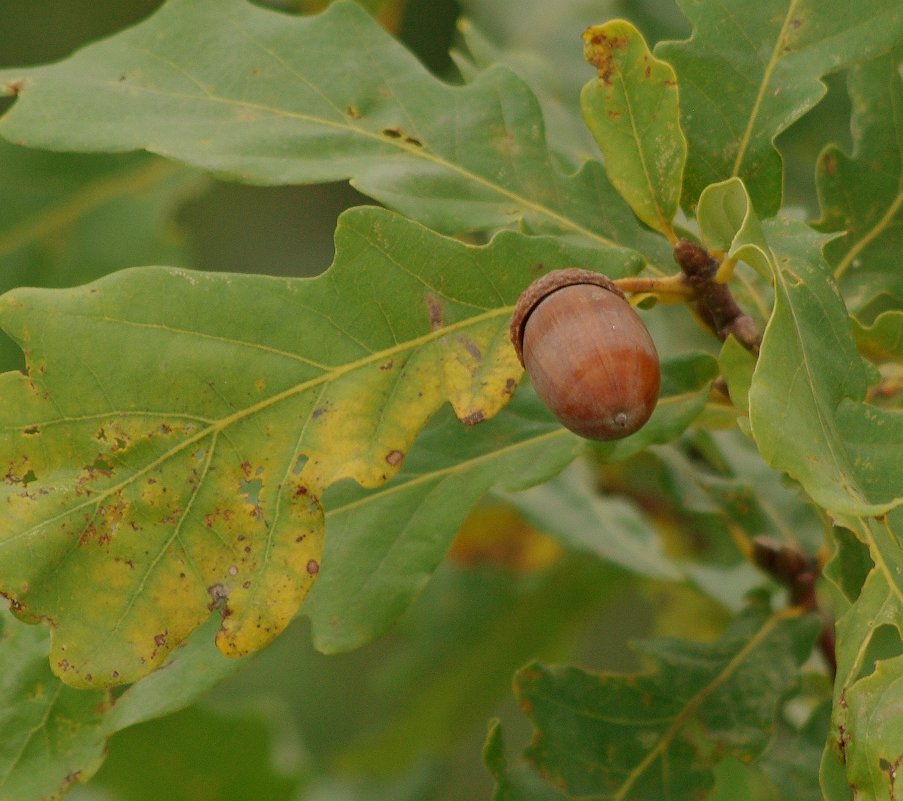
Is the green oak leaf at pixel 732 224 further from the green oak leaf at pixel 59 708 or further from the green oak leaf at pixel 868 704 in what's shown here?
the green oak leaf at pixel 59 708

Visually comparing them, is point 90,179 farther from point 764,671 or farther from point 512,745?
point 512,745

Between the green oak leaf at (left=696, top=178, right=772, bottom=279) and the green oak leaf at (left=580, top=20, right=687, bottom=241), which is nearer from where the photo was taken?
the green oak leaf at (left=696, top=178, right=772, bottom=279)

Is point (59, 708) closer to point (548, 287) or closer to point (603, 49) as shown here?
point (548, 287)

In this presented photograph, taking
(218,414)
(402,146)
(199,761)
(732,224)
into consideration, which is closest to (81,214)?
(199,761)

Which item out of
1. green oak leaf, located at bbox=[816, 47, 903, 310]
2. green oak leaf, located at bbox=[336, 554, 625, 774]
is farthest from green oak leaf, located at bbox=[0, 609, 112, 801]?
green oak leaf, located at bbox=[336, 554, 625, 774]

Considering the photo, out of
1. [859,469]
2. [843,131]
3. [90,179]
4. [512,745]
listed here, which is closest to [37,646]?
[859,469]

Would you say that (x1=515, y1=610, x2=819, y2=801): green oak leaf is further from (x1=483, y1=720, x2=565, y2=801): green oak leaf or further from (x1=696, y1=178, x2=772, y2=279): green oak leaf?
(x1=696, y1=178, x2=772, y2=279): green oak leaf
